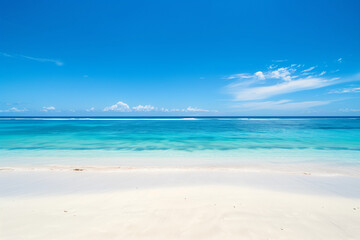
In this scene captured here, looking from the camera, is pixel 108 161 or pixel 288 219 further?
pixel 108 161

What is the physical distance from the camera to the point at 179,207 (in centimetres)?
439

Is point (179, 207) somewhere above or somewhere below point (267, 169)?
above

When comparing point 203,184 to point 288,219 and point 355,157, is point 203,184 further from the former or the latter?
point 355,157

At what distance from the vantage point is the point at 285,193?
5410 millimetres

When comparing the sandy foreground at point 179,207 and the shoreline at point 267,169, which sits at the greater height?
the sandy foreground at point 179,207

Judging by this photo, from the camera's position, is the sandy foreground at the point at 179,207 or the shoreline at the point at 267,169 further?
the shoreline at the point at 267,169

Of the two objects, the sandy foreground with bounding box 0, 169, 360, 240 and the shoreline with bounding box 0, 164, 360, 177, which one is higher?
the sandy foreground with bounding box 0, 169, 360, 240

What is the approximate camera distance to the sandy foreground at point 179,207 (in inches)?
137

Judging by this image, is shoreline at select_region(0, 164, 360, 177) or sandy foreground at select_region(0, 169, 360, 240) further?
shoreline at select_region(0, 164, 360, 177)

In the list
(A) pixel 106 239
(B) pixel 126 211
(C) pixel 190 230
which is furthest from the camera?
(B) pixel 126 211

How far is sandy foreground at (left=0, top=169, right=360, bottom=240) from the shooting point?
3.47 m

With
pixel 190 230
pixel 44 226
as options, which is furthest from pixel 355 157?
pixel 44 226

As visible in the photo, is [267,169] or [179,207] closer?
[179,207]

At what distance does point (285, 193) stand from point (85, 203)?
603 centimetres
